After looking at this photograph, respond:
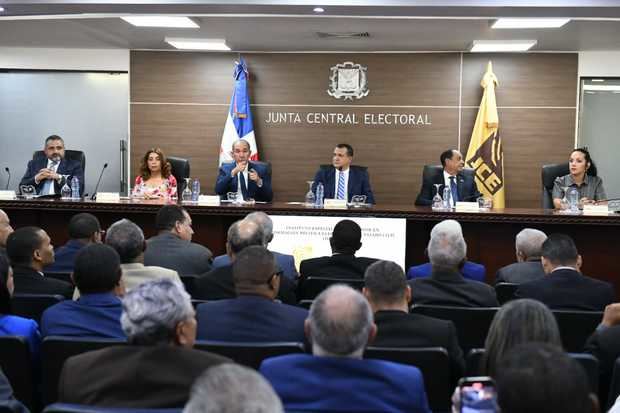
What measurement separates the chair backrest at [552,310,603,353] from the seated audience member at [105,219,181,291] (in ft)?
6.03

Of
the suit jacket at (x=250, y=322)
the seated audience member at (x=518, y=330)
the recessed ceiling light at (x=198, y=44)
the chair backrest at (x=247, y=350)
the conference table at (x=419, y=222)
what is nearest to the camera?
the seated audience member at (x=518, y=330)

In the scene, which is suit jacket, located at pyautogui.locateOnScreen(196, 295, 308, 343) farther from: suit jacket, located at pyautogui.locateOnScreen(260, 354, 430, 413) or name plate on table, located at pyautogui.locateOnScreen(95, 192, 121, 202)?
name plate on table, located at pyautogui.locateOnScreen(95, 192, 121, 202)

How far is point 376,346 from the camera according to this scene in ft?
8.98

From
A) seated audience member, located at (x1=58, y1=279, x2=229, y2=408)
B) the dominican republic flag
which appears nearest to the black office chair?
the dominican republic flag

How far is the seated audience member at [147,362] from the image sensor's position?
1951 millimetres

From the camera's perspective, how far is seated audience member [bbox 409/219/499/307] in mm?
3645

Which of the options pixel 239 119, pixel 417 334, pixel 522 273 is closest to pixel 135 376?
pixel 417 334

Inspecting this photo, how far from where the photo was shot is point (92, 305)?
118 inches

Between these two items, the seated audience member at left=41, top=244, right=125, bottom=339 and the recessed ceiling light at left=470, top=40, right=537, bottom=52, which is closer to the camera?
the seated audience member at left=41, top=244, right=125, bottom=339

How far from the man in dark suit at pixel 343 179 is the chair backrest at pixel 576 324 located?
4.49 metres

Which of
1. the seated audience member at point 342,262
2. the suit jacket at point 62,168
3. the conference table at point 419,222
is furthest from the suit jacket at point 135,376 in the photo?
the suit jacket at point 62,168

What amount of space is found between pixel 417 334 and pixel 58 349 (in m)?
1.30

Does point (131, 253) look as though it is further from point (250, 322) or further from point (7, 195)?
point (7, 195)

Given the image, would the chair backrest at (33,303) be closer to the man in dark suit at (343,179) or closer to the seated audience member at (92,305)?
the seated audience member at (92,305)
